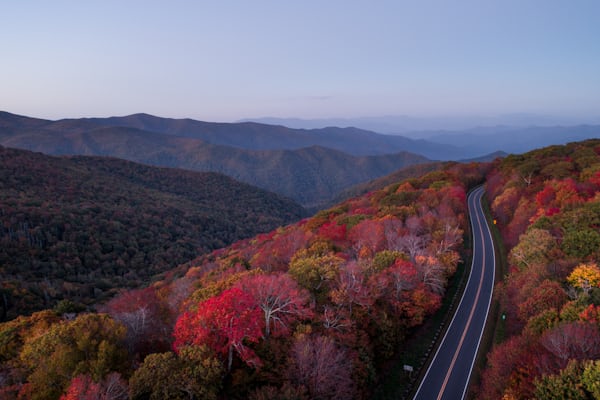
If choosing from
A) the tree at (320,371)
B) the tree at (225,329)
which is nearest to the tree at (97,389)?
the tree at (225,329)

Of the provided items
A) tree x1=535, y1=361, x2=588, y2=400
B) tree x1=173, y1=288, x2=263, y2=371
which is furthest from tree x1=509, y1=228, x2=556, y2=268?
tree x1=173, y1=288, x2=263, y2=371

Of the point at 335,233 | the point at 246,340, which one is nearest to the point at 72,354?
the point at 246,340

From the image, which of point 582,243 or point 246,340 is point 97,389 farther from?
point 582,243

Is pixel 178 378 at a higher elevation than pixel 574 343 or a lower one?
lower

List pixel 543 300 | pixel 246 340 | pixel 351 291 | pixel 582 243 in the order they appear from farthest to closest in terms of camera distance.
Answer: pixel 582 243
pixel 351 291
pixel 543 300
pixel 246 340

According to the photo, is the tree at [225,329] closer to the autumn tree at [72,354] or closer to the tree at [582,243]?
the autumn tree at [72,354]

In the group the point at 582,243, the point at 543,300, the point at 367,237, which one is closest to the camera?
the point at 543,300
